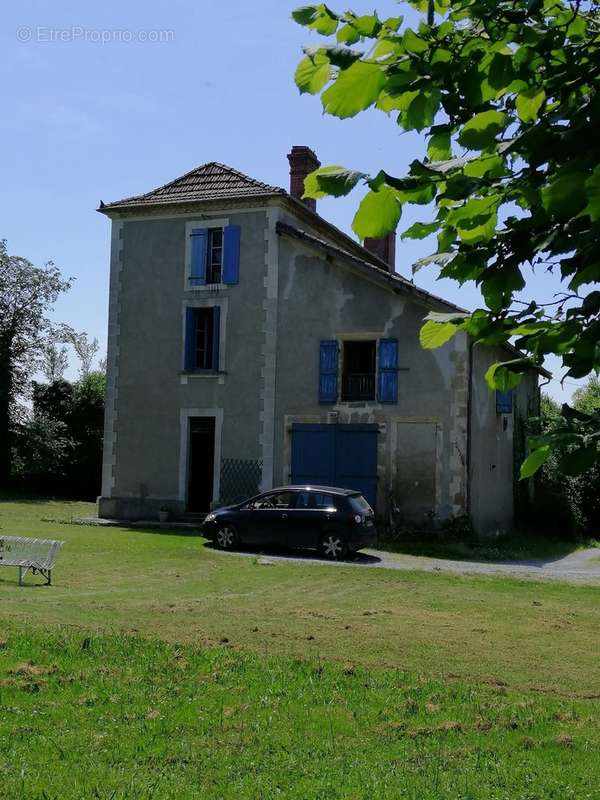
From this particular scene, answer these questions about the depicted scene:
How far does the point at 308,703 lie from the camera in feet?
22.7

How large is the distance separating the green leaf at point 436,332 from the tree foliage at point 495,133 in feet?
0.49

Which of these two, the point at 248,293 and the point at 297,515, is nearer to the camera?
the point at 297,515

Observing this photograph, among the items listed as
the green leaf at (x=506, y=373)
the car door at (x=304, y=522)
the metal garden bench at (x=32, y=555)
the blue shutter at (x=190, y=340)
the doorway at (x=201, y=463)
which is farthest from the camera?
the blue shutter at (x=190, y=340)

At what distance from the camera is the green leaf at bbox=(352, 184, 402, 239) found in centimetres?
270

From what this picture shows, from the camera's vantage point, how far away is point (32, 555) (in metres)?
13.7

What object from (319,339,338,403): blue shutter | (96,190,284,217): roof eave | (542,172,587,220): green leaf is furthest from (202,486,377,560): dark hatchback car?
(542,172,587,220): green leaf

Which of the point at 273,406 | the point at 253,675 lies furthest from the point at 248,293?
the point at 253,675

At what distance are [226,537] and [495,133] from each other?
17878 mm

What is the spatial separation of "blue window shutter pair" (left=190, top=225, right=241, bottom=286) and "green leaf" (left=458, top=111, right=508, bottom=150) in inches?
935

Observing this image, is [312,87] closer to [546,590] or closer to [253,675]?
[253,675]

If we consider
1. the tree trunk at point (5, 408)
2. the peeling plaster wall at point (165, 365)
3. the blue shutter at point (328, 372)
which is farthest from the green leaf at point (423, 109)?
the tree trunk at point (5, 408)

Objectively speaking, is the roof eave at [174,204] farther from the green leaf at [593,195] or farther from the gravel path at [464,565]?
the green leaf at [593,195]

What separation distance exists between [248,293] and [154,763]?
70.0 ft

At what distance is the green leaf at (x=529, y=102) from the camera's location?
286 cm
